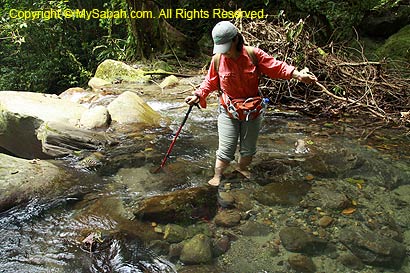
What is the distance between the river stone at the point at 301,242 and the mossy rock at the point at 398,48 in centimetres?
633

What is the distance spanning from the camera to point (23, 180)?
160 inches

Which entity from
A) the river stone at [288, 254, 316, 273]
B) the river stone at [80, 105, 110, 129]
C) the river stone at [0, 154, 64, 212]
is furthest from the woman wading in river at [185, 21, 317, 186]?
the river stone at [80, 105, 110, 129]

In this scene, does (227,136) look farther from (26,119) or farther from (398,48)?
(398,48)

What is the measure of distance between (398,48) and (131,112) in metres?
6.68

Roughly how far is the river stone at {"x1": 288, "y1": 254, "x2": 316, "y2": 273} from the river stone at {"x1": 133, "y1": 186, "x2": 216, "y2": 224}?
0.98 m

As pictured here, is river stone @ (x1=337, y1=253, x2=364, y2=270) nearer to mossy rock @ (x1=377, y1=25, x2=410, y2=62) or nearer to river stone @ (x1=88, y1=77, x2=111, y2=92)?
mossy rock @ (x1=377, y1=25, x2=410, y2=62)

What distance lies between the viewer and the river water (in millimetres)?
3096

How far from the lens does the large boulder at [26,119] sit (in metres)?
5.83

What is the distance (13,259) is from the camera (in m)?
3.06

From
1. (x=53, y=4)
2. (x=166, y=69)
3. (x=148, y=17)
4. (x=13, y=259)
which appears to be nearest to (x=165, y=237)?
(x=13, y=259)

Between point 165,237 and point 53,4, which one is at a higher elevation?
point 53,4

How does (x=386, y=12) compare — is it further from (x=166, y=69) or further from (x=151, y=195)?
(x=151, y=195)

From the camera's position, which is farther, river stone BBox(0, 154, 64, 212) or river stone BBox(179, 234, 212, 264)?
river stone BBox(0, 154, 64, 212)

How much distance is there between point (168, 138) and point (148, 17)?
7142 millimetres
